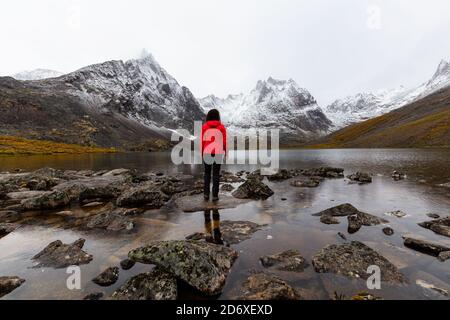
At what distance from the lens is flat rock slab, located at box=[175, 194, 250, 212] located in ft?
46.1

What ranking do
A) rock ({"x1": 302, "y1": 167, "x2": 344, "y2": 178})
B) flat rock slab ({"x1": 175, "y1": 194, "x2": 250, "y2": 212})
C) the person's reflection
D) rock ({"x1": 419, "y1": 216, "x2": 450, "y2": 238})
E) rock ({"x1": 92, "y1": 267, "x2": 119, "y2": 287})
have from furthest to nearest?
rock ({"x1": 302, "y1": 167, "x2": 344, "y2": 178}) → flat rock slab ({"x1": 175, "y1": 194, "x2": 250, "y2": 212}) → rock ({"x1": 419, "y1": 216, "x2": 450, "y2": 238}) → the person's reflection → rock ({"x1": 92, "y1": 267, "x2": 119, "y2": 287})

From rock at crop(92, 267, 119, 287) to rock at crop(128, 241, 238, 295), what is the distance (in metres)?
0.57

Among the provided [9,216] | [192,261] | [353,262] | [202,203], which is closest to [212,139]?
[202,203]

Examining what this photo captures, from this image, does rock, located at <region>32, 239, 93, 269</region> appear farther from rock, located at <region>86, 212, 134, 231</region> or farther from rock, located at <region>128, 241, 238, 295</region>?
rock, located at <region>86, 212, 134, 231</region>

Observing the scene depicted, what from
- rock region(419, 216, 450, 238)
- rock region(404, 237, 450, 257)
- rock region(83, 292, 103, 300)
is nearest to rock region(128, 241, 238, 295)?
rock region(83, 292, 103, 300)

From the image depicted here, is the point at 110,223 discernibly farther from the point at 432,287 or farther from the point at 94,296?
the point at 432,287

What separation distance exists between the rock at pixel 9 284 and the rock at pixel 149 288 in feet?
9.49

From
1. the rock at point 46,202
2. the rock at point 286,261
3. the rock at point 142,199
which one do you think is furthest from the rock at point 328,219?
the rock at point 46,202

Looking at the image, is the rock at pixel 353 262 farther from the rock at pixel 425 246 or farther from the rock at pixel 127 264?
the rock at pixel 127 264

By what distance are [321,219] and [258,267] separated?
5941 millimetres

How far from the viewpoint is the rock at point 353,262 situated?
6573 millimetres

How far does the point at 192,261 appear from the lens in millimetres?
6461
